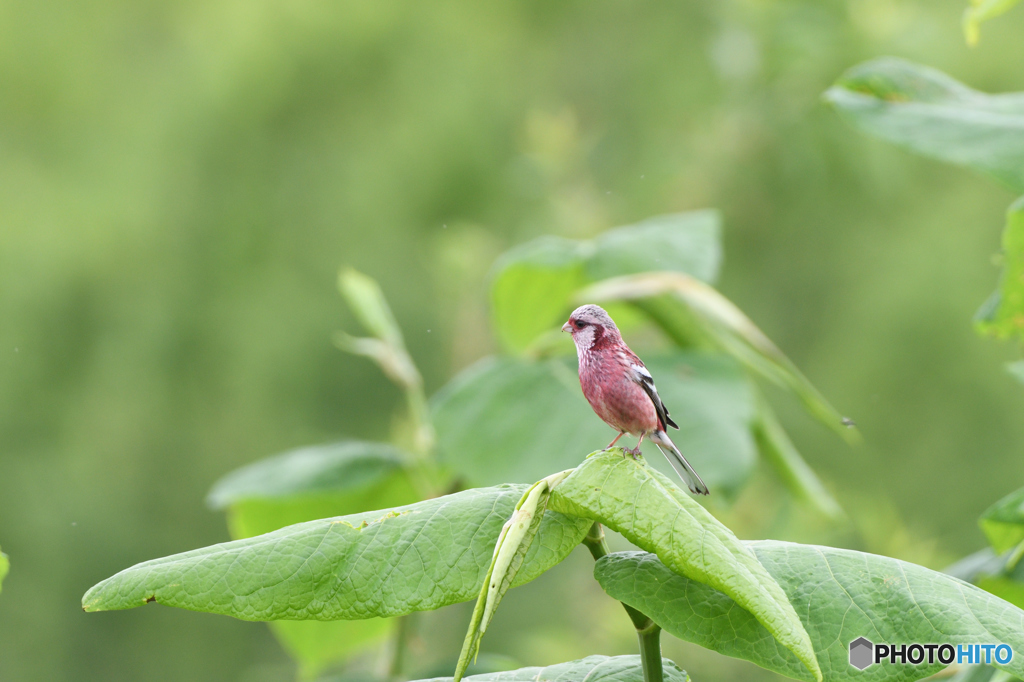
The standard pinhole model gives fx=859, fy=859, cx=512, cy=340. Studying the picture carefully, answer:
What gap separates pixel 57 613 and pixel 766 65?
64.4 inches

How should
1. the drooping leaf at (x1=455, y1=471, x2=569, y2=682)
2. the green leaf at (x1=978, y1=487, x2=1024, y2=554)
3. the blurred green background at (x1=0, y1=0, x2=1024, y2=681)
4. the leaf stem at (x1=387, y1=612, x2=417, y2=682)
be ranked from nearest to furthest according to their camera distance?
1. the drooping leaf at (x1=455, y1=471, x2=569, y2=682)
2. the green leaf at (x1=978, y1=487, x2=1024, y2=554)
3. the leaf stem at (x1=387, y1=612, x2=417, y2=682)
4. the blurred green background at (x1=0, y1=0, x2=1024, y2=681)

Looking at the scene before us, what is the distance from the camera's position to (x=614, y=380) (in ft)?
0.70

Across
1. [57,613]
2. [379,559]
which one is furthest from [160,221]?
[379,559]

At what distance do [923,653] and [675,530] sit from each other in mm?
67

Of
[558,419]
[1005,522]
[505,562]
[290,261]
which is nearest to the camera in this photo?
[505,562]

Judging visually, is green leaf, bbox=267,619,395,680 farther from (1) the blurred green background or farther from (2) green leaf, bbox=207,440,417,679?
(1) the blurred green background

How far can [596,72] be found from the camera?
2.03 m

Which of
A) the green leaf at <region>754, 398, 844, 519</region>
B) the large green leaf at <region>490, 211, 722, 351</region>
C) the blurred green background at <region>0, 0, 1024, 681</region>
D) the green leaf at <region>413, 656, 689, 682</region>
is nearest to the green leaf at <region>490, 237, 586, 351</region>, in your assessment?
the large green leaf at <region>490, 211, 722, 351</region>

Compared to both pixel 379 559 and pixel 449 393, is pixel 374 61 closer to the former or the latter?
pixel 449 393

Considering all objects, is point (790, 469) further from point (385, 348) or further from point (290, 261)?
point (290, 261)

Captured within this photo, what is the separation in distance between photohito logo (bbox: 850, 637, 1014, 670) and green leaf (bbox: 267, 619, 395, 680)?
0.96ft

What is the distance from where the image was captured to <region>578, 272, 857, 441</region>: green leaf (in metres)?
0.36

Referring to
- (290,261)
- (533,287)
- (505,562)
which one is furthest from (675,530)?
(290,261)

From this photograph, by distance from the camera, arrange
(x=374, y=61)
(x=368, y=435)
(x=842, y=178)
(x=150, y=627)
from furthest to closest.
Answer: (x=374, y=61)
(x=150, y=627)
(x=368, y=435)
(x=842, y=178)
